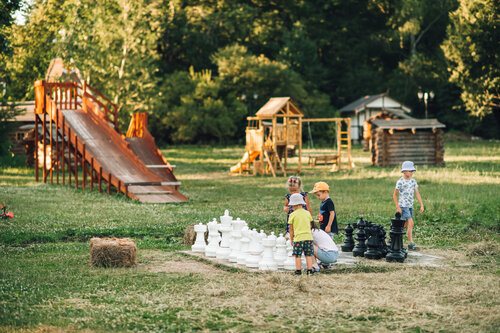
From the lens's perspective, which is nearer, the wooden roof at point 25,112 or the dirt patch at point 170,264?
the dirt patch at point 170,264

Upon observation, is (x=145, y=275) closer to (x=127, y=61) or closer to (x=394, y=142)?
(x=394, y=142)

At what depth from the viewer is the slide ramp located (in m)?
20.4

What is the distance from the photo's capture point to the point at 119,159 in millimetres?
22922

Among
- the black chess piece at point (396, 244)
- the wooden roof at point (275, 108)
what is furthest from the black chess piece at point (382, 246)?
the wooden roof at point (275, 108)

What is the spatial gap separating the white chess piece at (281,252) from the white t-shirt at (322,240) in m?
0.50

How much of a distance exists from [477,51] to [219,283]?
40868mm

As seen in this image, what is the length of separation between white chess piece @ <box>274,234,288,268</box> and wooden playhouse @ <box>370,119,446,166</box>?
84.0 ft

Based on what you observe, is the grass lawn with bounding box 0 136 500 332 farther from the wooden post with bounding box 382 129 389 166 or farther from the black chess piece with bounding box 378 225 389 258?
the wooden post with bounding box 382 129 389 166

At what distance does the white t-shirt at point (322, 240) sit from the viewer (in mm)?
9836

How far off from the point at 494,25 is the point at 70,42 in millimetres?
26739

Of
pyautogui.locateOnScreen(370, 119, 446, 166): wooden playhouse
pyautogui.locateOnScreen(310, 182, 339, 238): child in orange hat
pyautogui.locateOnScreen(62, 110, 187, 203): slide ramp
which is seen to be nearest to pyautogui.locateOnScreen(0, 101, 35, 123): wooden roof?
pyautogui.locateOnScreen(62, 110, 187, 203): slide ramp

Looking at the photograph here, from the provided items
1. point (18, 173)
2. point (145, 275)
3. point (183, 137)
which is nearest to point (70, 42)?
point (18, 173)

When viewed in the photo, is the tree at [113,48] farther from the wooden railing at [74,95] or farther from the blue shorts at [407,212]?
the blue shorts at [407,212]

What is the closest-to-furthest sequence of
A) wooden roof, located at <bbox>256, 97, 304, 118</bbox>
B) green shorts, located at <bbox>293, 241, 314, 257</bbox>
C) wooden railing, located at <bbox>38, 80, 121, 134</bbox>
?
green shorts, located at <bbox>293, 241, 314, 257</bbox>, wooden railing, located at <bbox>38, 80, 121, 134</bbox>, wooden roof, located at <bbox>256, 97, 304, 118</bbox>
